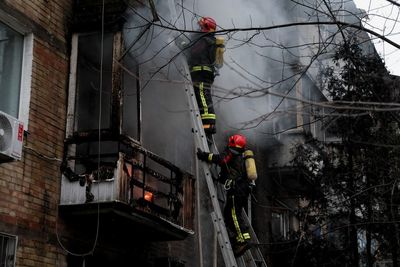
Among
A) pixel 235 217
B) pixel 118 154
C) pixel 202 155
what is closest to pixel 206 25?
pixel 202 155

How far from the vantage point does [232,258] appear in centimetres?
852

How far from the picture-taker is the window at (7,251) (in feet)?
22.7

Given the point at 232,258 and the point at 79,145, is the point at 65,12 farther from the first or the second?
the point at 232,258

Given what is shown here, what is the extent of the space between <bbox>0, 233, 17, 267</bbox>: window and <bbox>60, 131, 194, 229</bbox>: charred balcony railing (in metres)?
0.92

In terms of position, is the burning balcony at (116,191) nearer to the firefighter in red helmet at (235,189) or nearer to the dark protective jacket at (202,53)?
the firefighter in red helmet at (235,189)

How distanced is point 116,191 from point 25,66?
187cm

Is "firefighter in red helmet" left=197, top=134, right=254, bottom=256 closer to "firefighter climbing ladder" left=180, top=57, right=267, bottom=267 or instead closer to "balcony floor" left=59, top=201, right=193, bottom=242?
"firefighter climbing ladder" left=180, top=57, right=267, bottom=267

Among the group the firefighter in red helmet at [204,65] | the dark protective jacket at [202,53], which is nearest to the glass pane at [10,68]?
the firefighter in red helmet at [204,65]

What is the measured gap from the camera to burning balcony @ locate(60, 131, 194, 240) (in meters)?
7.57

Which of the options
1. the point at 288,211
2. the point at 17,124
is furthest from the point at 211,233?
the point at 288,211

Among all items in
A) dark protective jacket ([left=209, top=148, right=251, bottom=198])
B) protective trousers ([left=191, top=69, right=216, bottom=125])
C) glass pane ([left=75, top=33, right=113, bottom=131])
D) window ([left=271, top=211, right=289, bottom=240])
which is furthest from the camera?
window ([left=271, top=211, right=289, bottom=240])

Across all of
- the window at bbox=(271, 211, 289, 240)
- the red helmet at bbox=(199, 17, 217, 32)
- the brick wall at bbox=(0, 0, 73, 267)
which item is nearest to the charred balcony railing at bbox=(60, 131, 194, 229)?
the brick wall at bbox=(0, 0, 73, 267)

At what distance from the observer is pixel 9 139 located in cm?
621

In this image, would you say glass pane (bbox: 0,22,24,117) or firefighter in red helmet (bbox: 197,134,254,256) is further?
firefighter in red helmet (bbox: 197,134,254,256)
